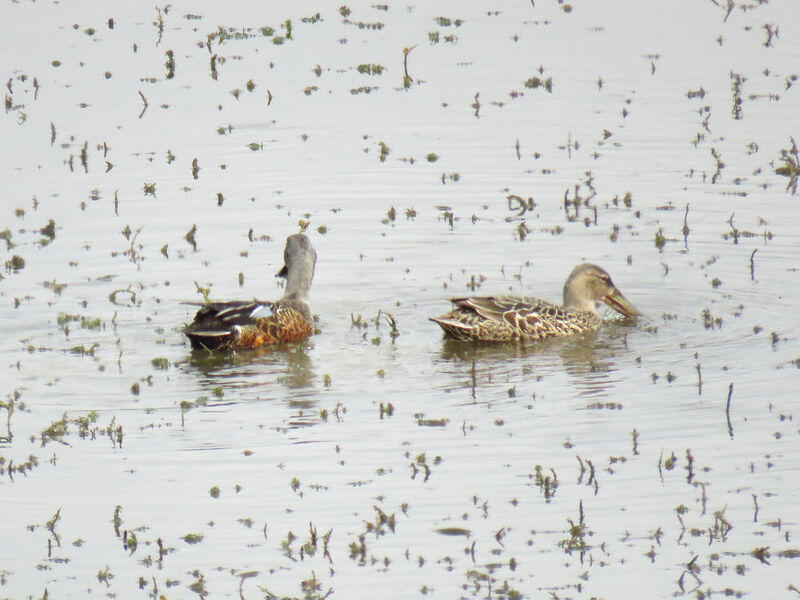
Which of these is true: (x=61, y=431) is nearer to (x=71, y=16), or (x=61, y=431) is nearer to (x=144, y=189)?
(x=144, y=189)

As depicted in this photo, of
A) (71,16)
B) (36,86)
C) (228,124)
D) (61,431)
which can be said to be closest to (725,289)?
(61,431)

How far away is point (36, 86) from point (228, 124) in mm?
3338

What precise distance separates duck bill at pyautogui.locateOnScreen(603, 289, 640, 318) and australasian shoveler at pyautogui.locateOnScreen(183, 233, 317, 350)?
2.91m

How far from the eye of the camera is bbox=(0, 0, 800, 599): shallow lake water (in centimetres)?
898

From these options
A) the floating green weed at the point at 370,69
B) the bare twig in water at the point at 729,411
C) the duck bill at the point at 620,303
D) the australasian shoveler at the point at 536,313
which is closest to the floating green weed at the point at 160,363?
the australasian shoveler at the point at 536,313

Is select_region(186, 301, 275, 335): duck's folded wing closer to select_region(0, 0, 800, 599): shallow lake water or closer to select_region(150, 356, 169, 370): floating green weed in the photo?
select_region(0, 0, 800, 599): shallow lake water

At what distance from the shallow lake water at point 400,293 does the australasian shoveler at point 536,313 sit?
0.28 metres

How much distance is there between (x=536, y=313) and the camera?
14094 mm

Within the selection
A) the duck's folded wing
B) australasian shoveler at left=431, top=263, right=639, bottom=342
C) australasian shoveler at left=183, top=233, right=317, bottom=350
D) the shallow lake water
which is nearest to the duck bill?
australasian shoveler at left=431, top=263, right=639, bottom=342

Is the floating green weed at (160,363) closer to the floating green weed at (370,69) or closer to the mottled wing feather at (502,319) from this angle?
the mottled wing feather at (502,319)

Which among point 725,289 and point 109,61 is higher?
point 109,61

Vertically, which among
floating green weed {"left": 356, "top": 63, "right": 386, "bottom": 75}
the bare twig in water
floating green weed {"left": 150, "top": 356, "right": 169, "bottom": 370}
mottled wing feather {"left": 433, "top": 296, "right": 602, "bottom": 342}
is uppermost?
floating green weed {"left": 356, "top": 63, "right": 386, "bottom": 75}

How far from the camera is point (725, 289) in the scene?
15.0 metres

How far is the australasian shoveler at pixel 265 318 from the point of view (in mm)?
13539
